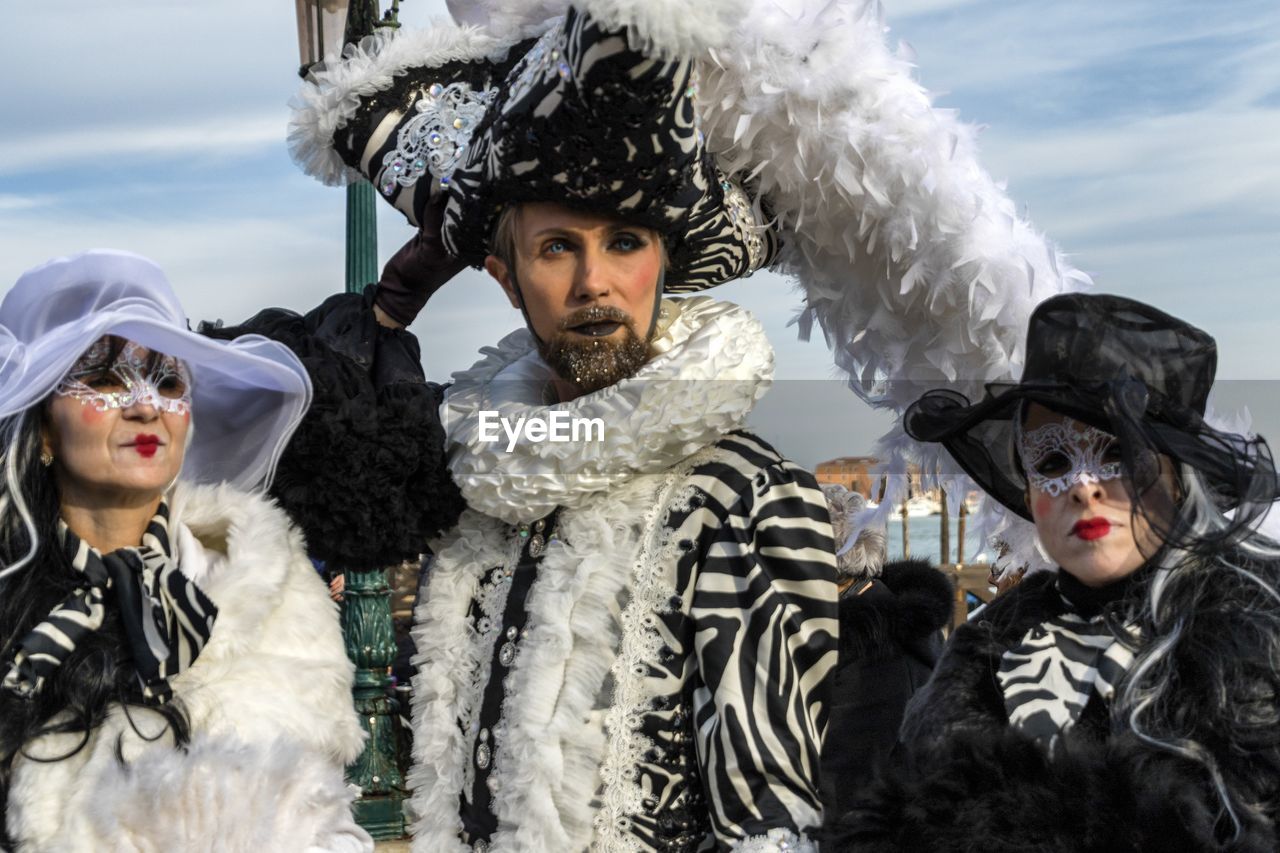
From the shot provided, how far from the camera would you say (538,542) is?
2.85 m

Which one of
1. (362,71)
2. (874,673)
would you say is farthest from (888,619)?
(362,71)

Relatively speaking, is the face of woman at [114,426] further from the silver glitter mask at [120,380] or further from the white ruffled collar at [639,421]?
the white ruffled collar at [639,421]

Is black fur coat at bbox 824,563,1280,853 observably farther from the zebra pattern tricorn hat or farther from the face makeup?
the face makeup

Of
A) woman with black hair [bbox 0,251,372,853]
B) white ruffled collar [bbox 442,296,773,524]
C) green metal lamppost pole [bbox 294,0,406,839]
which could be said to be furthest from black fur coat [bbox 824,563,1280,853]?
green metal lamppost pole [bbox 294,0,406,839]

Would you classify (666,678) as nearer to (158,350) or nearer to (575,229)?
(575,229)

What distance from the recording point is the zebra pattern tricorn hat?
2.45 meters

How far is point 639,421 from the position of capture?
2.68 meters

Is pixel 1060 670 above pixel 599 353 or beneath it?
beneath

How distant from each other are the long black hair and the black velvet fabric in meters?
0.46

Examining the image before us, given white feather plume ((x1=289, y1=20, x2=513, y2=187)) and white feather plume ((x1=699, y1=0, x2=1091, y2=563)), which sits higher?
white feather plume ((x1=289, y1=20, x2=513, y2=187))

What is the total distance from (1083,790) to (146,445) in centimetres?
172

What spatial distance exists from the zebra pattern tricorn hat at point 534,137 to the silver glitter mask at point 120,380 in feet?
2.23

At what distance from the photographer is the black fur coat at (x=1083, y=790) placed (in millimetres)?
2021

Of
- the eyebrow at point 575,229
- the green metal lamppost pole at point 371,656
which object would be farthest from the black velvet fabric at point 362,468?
the green metal lamppost pole at point 371,656
